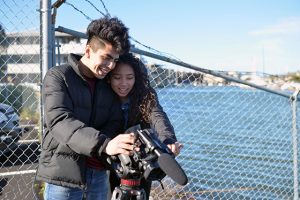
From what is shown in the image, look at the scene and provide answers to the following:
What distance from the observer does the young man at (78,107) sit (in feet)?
5.83

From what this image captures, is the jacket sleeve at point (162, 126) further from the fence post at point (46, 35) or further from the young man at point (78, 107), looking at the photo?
the fence post at point (46, 35)

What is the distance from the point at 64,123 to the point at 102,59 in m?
0.43

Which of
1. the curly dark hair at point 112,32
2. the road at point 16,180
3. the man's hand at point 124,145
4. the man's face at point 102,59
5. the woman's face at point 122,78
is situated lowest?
Result: the road at point 16,180

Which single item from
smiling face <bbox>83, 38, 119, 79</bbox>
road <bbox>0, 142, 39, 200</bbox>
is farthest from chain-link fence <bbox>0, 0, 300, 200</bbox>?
smiling face <bbox>83, 38, 119, 79</bbox>

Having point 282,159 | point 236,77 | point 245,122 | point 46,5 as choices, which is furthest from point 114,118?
point 245,122

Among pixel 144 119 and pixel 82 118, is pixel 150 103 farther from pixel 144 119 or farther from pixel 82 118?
pixel 82 118

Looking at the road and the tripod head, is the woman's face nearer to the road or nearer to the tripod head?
the tripod head

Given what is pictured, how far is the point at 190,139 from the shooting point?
11445 mm

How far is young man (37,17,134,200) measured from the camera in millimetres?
1776

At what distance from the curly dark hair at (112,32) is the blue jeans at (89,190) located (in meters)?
0.81

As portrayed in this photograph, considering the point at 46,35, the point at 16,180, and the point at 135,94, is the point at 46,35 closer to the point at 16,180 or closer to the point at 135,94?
the point at 135,94

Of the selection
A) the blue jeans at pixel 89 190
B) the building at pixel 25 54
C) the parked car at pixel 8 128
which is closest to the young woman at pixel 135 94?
the blue jeans at pixel 89 190

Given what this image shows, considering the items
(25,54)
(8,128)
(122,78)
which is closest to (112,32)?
(122,78)

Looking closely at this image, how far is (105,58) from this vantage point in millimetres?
1949
